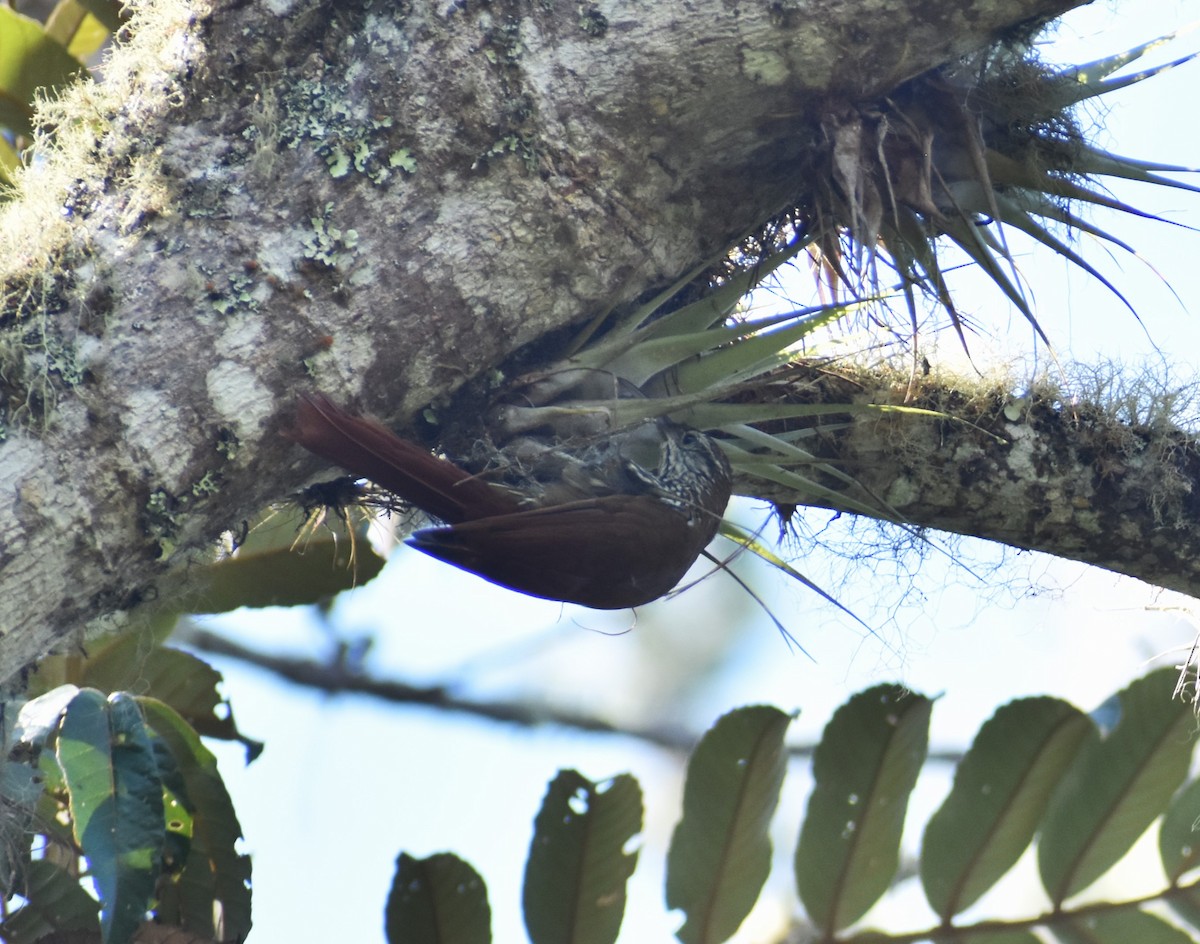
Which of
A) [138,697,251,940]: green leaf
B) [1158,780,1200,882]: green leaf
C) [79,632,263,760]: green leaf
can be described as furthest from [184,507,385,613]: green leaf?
[1158,780,1200,882]: green leaf

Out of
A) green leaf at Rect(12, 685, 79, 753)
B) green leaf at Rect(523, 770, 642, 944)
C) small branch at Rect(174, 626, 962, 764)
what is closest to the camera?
green leaf at Rect(12, 685, 79, 753)

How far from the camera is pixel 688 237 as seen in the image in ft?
5.33

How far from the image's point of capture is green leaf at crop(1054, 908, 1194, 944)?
1890 millimetres

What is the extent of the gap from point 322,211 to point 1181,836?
1.84 m

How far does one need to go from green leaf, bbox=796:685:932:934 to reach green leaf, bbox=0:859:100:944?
1192 millimetres

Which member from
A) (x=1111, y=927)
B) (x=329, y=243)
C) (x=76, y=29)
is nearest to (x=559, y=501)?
(x=329, y=243)

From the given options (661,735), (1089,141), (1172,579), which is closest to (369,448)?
(1089,141)

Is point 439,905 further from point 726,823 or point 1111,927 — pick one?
point 1111,927

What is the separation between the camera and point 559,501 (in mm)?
1493

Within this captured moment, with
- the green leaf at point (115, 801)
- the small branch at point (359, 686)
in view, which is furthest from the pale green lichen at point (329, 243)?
the small branch at point (359, 686)

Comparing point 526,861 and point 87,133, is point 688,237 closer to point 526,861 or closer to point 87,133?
point 87,133

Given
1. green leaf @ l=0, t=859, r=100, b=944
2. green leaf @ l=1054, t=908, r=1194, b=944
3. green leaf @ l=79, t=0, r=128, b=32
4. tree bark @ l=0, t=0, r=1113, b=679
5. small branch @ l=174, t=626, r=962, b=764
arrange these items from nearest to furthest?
tree bark @ l=0, t=0, r=1113, b=679
green leaf @ l=0, t=859, r=100, b=944
green leaf @ l=1054, t=908, r=1194, b=944
green leaf @ l=79, t=0, r=128, b=32
small branch @ l=174, t=626, r=962, b=764

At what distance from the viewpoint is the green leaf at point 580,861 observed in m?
1.77

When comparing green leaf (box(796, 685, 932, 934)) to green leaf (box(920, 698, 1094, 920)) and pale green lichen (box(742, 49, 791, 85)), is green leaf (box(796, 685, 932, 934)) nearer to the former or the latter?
green leaf (box(920, 698, 1094, 920))
